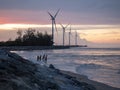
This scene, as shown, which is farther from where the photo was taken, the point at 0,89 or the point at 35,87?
the point at 35,87

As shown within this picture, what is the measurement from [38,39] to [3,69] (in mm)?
145032

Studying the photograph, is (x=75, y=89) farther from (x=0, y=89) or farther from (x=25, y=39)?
(x=25, y=39)

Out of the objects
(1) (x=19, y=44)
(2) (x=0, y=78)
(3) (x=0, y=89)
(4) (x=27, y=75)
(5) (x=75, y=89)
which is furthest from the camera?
(1) (x=19, y=44)

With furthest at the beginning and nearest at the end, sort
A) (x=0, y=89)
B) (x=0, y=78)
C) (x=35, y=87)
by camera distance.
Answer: (x=35, y=87), (x=0, y=78), (x=0, y=89)

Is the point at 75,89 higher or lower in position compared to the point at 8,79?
lower

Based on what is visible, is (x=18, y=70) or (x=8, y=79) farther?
(x=18, y=70)

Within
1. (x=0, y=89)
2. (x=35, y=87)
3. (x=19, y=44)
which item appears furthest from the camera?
(x=19, y=44)

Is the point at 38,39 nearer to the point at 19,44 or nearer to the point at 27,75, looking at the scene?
the point at 19,44

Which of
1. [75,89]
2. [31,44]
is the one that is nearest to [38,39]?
[31,44]

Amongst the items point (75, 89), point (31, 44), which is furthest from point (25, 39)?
point (75, 89)

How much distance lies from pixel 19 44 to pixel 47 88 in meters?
138

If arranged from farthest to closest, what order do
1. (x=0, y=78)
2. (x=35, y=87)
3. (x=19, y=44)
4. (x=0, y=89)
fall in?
(x=19, y=44)
(x=35, y=87)
(x=0, y=78)
(x=0, y=89)

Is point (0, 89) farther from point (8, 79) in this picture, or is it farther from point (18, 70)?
point (18, 70)

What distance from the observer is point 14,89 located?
39.0ft
